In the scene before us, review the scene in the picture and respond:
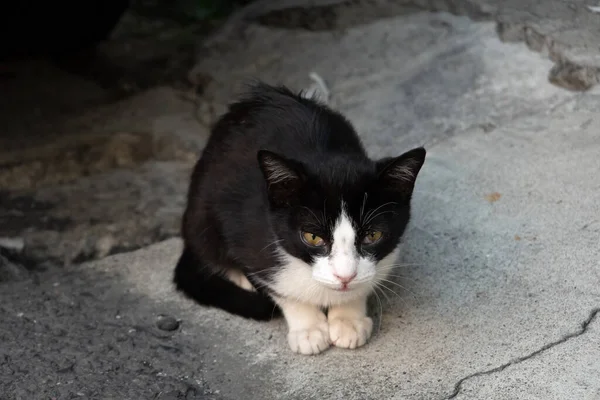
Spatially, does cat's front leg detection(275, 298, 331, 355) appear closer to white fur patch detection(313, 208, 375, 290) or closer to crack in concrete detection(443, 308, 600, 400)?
white fur patch detection(313, 208, 375, 290)

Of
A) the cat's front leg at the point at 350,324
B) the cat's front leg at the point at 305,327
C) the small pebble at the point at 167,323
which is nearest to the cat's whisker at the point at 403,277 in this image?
the cat's front leg at the point at 350,324

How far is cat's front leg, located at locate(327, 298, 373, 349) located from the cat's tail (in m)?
0.27

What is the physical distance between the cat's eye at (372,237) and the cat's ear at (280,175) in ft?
0.89

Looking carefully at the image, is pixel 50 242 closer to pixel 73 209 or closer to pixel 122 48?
→ pixel 73 209

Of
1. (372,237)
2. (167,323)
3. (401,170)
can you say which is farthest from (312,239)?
(167,323)

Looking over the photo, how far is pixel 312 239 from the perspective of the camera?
8.11 feet

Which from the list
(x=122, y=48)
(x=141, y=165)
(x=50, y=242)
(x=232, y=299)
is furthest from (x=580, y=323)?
(x=122, y=48)

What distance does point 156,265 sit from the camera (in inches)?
135

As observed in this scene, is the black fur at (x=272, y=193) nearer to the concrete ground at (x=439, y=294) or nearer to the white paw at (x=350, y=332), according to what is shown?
the concrete ground at (x=439, y=294)

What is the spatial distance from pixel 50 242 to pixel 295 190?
1.72 m

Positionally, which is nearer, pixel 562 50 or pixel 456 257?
pixel 456 257

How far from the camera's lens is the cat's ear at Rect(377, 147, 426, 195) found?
2.43 metres

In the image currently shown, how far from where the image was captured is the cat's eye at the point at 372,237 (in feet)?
8.20

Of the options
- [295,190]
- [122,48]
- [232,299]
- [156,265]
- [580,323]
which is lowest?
[122,48]
